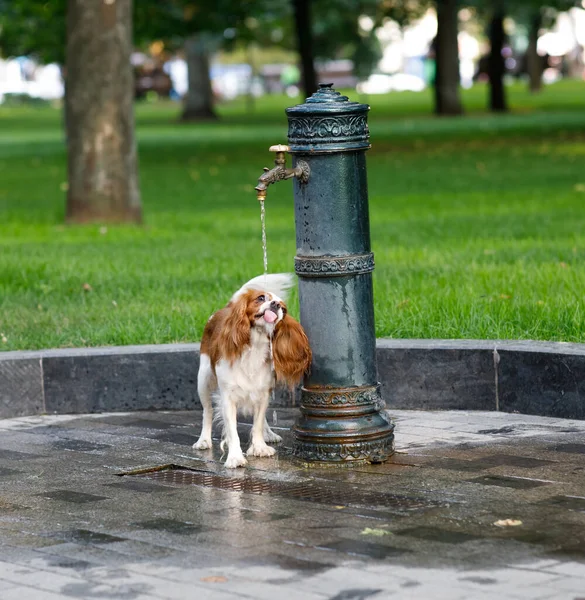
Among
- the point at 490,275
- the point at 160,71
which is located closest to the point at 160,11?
the point at 490,275

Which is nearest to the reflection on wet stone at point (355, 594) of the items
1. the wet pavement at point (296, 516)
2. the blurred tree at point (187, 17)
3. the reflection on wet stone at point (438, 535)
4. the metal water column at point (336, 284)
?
the wet pavement at point (296, 516)

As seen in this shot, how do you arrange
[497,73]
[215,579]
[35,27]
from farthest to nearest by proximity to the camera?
[497,73] < [35,27] < [215,579]

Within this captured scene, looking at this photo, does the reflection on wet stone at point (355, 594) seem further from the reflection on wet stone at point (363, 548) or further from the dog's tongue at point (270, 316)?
the dog's tongue at point (270, 316)

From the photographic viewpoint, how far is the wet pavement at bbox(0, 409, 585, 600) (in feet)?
14.4

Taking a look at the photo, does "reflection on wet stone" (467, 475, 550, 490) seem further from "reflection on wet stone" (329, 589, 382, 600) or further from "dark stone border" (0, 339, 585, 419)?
"reflection on wet stone" (329, 589, 382, 600)

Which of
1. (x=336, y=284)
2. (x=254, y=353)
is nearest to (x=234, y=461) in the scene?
(x=254, y=353)

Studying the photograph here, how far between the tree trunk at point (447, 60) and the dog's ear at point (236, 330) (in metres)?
37.7

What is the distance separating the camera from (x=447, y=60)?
4306 cm

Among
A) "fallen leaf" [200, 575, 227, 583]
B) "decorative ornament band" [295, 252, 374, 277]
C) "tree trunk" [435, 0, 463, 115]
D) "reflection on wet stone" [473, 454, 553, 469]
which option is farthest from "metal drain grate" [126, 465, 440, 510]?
"tree trunk" [435, 0, 463, 115]

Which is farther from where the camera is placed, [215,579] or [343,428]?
[343,428]

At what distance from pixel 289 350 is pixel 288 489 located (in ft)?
2.21

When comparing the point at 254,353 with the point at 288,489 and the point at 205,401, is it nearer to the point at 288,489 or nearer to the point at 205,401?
the point at 205,401

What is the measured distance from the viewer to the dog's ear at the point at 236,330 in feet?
20.0

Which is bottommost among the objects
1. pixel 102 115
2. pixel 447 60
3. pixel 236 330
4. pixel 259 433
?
pixel 259 433
